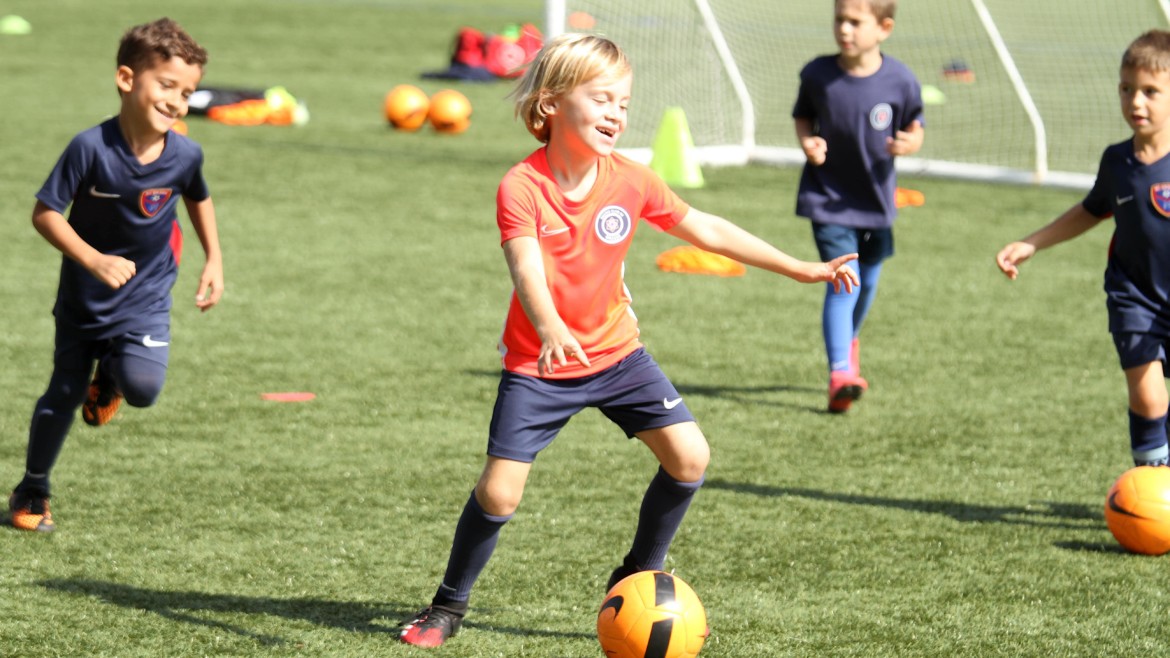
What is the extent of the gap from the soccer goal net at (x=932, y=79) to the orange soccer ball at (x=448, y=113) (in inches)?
69.8

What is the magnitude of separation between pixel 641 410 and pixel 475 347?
12.4ft

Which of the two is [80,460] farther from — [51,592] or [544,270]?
[544,270]

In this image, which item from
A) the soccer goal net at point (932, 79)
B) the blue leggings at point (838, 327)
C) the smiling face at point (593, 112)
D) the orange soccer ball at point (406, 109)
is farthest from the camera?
the orange soccer ball at point (406, 109)

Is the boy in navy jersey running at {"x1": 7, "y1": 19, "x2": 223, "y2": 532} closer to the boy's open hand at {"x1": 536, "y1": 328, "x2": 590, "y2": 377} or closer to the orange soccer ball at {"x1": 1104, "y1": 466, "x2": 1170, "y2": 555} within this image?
the boy's open hand at {"x1": 536, "y1": 328, "x2": 590, "y2": 377}

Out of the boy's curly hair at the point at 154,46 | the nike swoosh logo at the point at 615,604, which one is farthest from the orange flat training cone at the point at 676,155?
the nike swoosh logo at the point at 615,604

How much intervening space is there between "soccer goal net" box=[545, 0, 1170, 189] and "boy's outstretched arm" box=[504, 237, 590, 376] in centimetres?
902

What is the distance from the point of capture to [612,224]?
4.20 m

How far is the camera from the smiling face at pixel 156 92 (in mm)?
4902

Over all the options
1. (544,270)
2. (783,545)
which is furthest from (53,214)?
(783,545)

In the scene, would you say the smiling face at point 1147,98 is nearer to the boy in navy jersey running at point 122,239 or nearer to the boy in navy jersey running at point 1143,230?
the boy in navy jersey running at point 1143,230

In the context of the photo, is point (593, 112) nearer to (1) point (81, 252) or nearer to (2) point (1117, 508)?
(1) point (81, 252)

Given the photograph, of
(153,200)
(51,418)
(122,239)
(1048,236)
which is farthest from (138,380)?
(1048,236)

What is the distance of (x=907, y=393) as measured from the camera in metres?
7.30

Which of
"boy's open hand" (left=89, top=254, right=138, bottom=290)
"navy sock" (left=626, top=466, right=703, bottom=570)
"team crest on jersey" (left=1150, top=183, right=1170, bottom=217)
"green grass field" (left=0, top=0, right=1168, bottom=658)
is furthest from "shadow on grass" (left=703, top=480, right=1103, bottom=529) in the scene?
"boy's open hand" (left=89, top=254, right=138, bottom=290)
